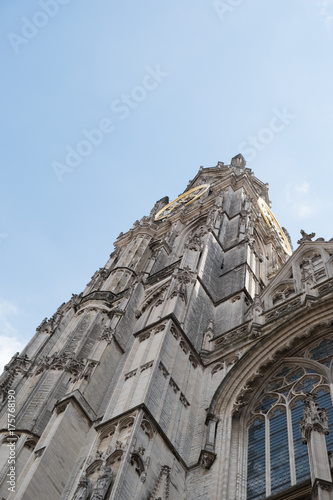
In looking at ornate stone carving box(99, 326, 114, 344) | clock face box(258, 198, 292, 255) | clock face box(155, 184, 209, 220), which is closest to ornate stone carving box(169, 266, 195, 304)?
ornate stone carving box(99, 326, 114, 344)

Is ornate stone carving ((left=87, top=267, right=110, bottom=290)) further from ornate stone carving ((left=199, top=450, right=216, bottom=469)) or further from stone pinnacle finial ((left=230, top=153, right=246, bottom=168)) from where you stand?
stone pinnacle finial ((left=230, top=153, right=246, bottom=168))

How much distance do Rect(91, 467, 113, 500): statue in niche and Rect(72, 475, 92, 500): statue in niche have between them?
9.9 inches

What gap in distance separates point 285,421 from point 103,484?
14.4ft

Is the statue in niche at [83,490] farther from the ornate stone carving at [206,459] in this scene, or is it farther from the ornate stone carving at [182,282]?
the ornate stone carving at [182,282]

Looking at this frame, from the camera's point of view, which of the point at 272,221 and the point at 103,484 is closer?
the point at 103,484

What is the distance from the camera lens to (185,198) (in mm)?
39250

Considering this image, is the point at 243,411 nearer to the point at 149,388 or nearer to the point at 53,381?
the point at 149,388

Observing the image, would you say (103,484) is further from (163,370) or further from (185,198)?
(185,198)

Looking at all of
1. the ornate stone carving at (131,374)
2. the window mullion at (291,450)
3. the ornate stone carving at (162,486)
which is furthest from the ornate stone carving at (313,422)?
the ornate stone carving at (131,374)

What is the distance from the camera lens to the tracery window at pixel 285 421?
10.7 metres

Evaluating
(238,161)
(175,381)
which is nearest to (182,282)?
(175,381)

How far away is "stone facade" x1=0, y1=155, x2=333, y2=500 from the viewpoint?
425 inches

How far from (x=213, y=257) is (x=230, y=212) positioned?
26.5 ft

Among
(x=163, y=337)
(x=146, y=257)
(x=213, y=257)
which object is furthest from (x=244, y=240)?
(x=163, y=337)
